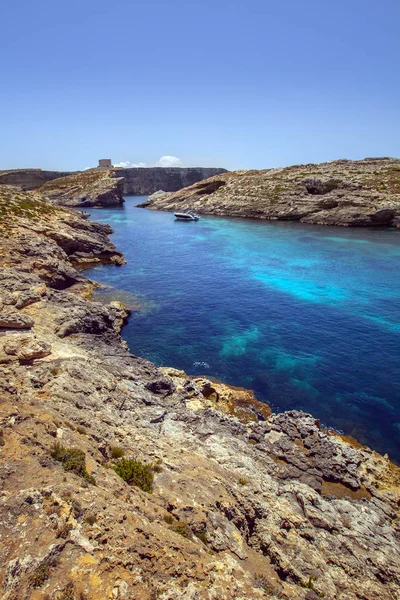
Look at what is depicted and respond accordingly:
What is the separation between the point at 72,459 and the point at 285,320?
1289 inches

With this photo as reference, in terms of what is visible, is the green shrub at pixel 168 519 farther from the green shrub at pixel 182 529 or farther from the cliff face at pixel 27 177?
the cliff face at pixel 27 177

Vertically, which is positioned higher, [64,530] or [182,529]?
[64,530]

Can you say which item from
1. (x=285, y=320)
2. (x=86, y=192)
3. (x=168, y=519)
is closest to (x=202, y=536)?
(x=168, y=519)

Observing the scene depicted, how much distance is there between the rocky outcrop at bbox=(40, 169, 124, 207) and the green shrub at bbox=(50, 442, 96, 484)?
516ft

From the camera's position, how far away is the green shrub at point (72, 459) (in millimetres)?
11109

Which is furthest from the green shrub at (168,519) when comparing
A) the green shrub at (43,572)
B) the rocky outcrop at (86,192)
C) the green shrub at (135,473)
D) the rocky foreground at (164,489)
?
the rocky outcrop at (86,192)

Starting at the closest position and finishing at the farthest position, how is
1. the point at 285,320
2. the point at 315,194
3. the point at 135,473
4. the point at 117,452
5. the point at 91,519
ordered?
1. the point at 91,519
2. the point at 135,473
3. the point at 117,452
4. the point at 285,320
5. the point at 315,194

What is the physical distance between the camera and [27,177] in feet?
580

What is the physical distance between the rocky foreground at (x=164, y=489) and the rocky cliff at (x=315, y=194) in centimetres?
9357

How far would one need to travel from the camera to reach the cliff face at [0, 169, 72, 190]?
554 feet

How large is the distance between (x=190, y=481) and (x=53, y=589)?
6.64 metres

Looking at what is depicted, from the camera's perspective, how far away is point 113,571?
836cm

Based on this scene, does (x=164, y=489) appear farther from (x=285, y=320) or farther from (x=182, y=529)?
(x=285, y=320)

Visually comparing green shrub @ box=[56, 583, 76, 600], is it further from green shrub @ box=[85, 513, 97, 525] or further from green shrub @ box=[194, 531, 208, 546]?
green shrub @ box=[194, 531, 208, 546]
